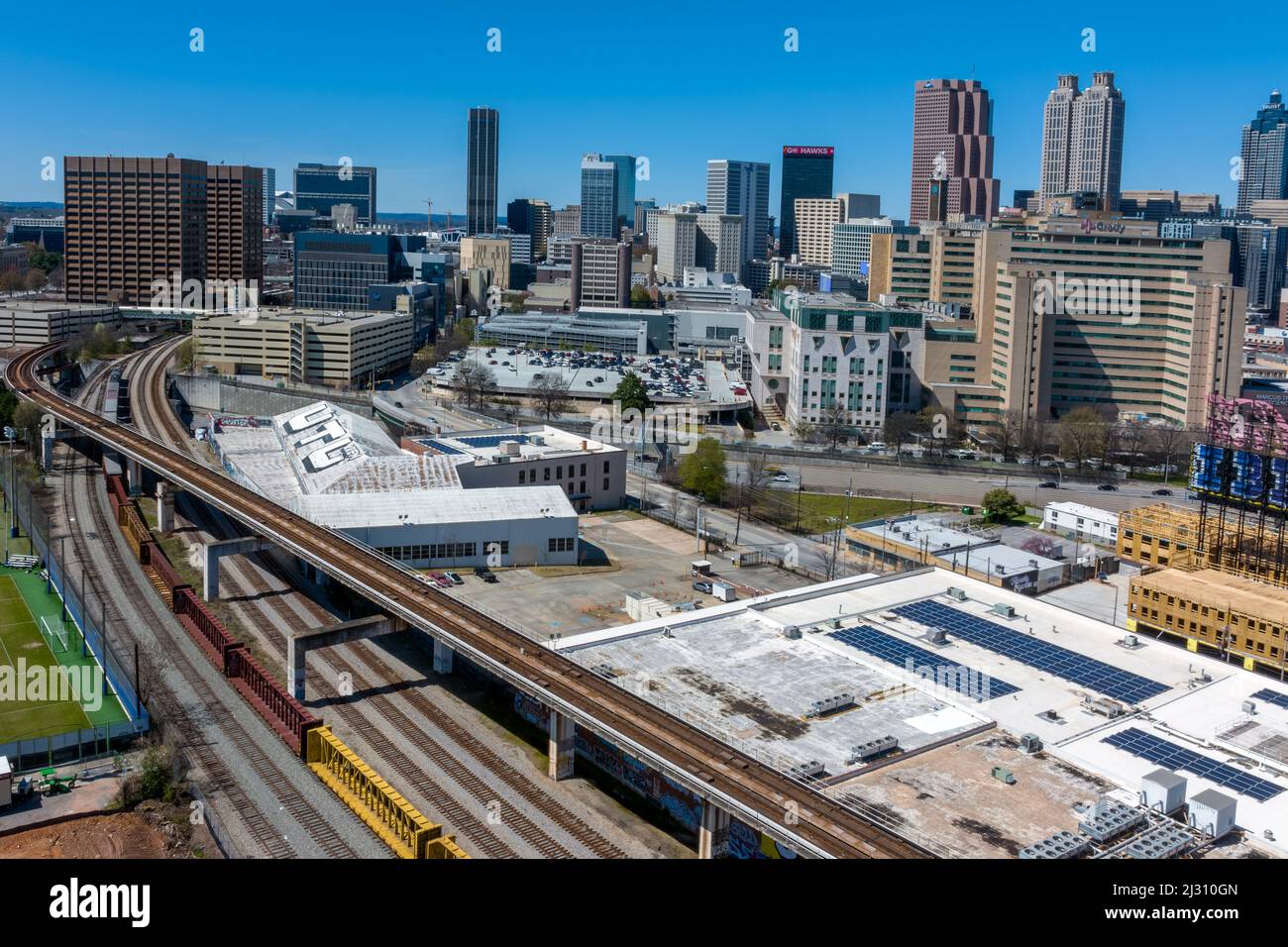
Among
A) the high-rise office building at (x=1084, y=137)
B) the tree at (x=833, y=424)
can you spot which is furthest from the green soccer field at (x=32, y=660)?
the high-rise office building at (x=1084, y=137)

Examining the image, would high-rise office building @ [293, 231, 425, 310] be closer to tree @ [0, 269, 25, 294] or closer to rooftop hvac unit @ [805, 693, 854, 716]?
tree @ [0, 269, 25, 294]

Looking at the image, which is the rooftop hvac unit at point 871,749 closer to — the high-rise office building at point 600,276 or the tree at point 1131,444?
the tree at point 1131,444

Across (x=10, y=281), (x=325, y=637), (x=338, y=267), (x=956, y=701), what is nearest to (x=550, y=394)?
(x=338, y=267)

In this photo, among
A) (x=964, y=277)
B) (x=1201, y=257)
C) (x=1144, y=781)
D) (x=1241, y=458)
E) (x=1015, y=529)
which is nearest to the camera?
(x=1144, y=781)

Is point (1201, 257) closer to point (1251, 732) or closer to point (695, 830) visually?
point (1251, 732)

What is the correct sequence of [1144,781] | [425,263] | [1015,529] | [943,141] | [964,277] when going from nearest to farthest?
[1144,781] < [1015,529] < [964,277] < [425,263] < [943,141]

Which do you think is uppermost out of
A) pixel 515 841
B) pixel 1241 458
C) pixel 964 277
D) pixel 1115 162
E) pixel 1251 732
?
pixel 1115 162

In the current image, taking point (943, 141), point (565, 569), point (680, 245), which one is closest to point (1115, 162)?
point (943, 141)
